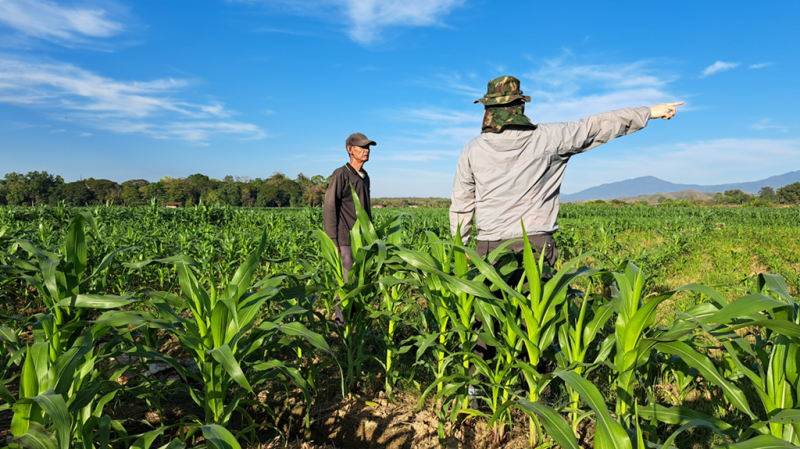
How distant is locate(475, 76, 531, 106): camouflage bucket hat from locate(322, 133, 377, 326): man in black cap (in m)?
1.55

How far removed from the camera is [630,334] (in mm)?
1650

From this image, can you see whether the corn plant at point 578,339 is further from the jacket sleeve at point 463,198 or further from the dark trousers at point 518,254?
the jacket sleeve at point 463,198

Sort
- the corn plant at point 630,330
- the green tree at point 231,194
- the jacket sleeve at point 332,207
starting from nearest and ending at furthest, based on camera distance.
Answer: the corn plant at point 630,330, the jacket sleeve at point 332,207, the green tree at point 231,194

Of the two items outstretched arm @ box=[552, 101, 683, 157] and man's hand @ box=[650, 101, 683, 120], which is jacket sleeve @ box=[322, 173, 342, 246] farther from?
man's hand @ box=[650, 101, 683, 120]

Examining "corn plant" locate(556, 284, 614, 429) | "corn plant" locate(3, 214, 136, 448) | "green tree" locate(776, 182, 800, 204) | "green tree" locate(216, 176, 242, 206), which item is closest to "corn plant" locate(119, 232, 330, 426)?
"corn plant" locate(3, 214, 136, 448)

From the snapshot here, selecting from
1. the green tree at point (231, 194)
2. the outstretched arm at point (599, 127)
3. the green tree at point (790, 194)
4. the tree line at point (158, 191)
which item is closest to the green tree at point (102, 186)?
the tree line at point (158, 191)

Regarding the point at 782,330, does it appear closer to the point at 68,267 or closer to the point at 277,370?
the point at 277,370

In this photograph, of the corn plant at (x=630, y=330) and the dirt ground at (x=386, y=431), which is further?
the dirt ground at (x=386, y=431)

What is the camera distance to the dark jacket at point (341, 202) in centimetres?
368

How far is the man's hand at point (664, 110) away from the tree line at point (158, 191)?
182 ft

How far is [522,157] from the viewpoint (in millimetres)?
2514

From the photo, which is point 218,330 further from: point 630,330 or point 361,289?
point 630,330

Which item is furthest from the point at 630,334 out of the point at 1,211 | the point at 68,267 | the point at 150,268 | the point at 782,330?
the point at 1,211

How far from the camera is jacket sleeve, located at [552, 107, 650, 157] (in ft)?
7.74
